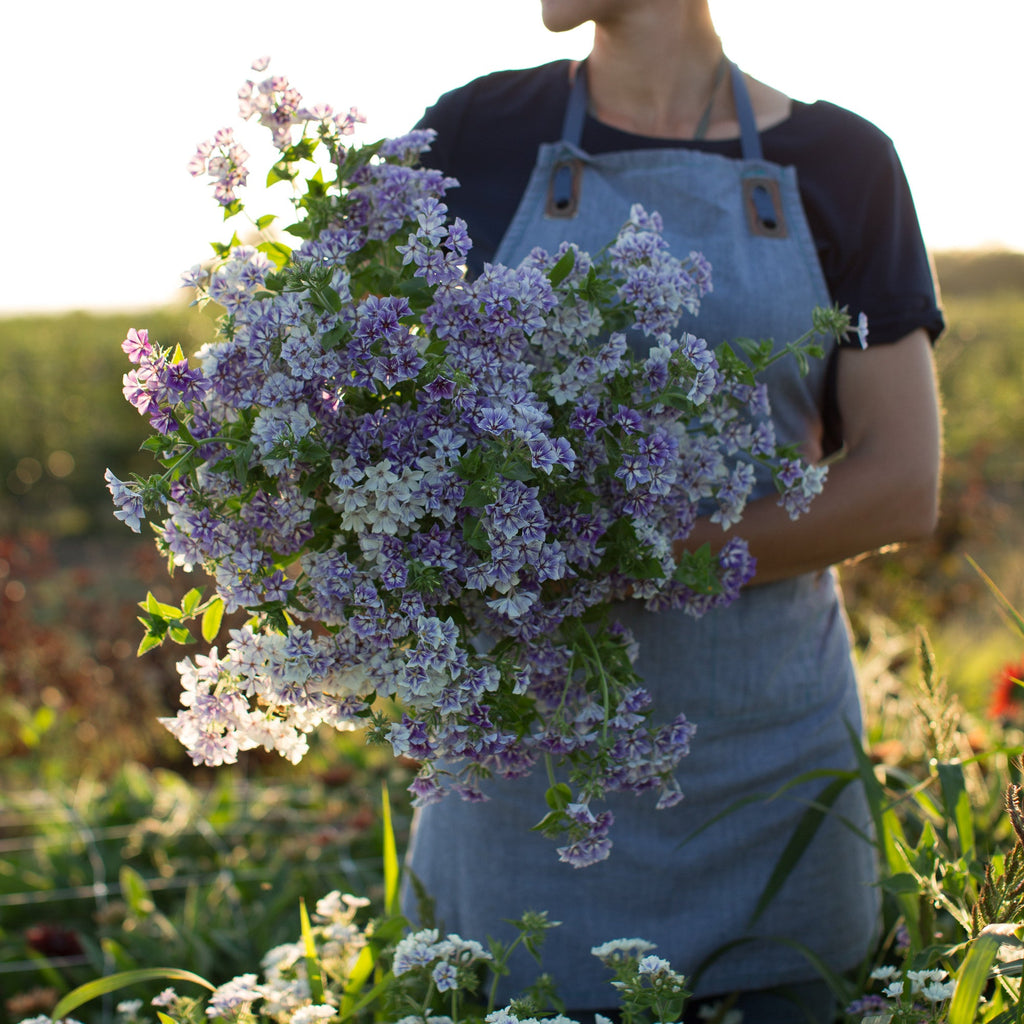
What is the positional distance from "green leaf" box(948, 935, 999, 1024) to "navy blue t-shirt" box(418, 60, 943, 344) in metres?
0.92

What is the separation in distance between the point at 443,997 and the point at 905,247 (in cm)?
130

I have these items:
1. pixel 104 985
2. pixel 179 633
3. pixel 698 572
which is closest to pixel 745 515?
pixel 698 572

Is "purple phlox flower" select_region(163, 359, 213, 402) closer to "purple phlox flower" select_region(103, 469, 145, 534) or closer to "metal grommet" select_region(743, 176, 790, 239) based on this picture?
"purple phlox flower" select_region(103, 469, 145, 534)

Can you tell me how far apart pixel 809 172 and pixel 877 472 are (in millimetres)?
510

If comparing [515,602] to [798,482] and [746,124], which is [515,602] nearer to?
[798,482]

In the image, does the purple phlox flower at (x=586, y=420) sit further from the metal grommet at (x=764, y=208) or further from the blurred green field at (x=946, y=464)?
the blurred green field at (x=946, y=464)

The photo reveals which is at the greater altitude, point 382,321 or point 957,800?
point 382,321

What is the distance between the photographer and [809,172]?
1692 mm

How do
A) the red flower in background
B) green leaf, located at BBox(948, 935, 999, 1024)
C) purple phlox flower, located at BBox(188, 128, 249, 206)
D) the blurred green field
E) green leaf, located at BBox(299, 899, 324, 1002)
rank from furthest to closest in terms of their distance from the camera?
the blurred green field → the red flower in background → green leaf, located at BBox(299, 899, 324, 1002) → purple phlox flower, located at BBox(188, 128, 249, 206) → green leaf, located at BBox(948, 935, 999, 1024)

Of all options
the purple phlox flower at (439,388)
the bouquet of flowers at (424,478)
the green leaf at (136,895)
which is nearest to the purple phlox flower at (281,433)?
the bouquet of flowers at (424,478)

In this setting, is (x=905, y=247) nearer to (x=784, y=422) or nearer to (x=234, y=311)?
(x=784, y=422)

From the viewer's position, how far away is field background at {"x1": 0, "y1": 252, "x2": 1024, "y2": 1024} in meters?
2.42

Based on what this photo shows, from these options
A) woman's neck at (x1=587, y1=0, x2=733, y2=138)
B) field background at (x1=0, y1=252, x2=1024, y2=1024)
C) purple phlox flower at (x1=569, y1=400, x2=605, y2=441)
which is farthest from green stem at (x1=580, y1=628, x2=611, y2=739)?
woman's neck at (x1=587, y1=0, x2=733, y2=138)

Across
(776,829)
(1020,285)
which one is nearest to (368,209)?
(776,829)
